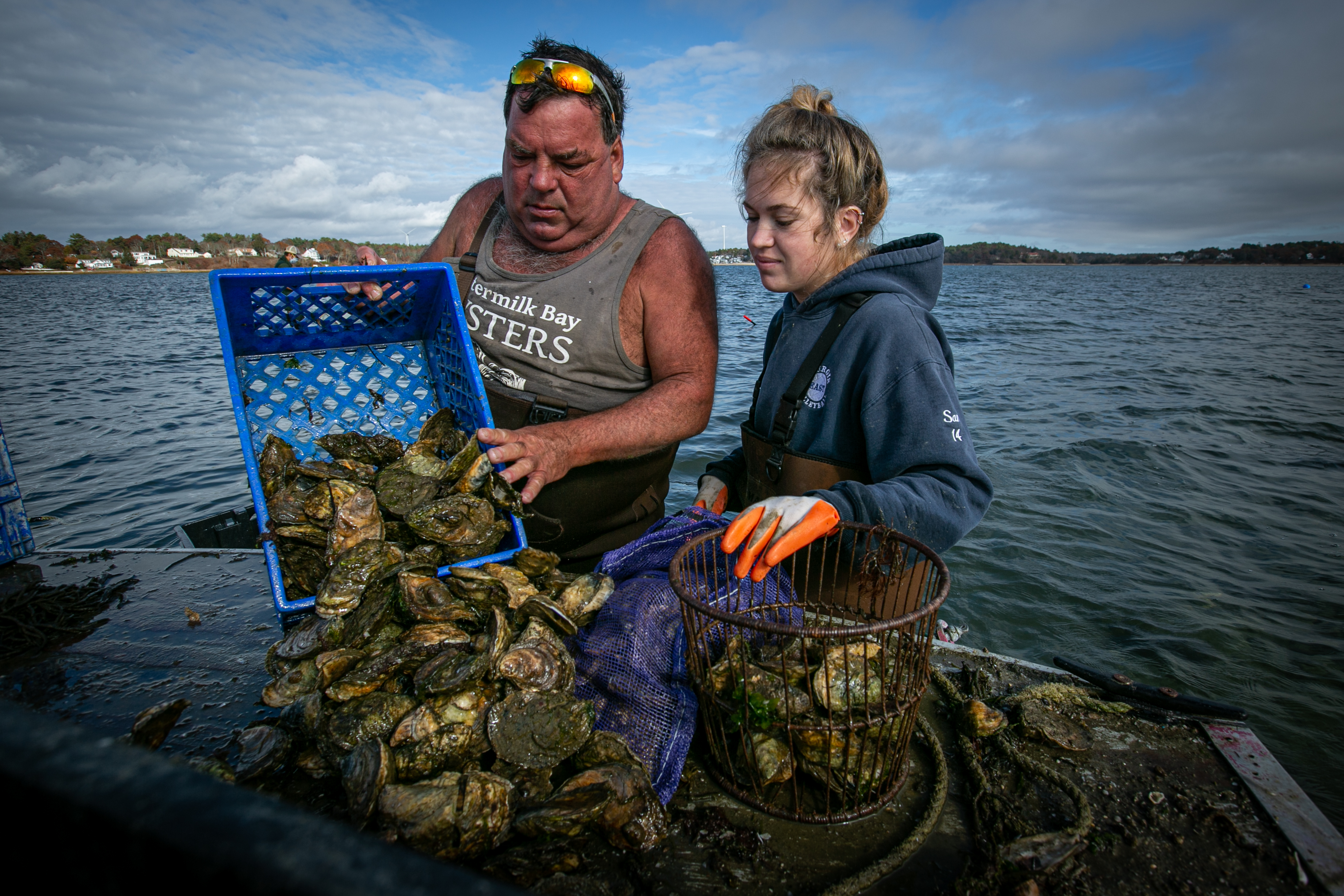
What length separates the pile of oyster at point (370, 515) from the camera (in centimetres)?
260

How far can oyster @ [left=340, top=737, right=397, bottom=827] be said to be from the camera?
1.72 metres

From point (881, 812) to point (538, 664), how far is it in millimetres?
1159

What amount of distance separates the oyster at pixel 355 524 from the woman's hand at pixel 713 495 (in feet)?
4.86

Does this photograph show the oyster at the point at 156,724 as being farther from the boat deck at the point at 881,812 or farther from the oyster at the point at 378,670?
the oyster at the point at 378,670

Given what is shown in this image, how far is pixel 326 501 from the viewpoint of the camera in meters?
2.75

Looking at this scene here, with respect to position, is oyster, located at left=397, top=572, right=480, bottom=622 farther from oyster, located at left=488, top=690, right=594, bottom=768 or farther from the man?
the man

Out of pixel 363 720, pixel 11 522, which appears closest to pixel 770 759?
pixel 363 720

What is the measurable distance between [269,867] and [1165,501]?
1021 cm

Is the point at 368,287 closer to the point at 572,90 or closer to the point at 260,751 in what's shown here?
the point at 572,90

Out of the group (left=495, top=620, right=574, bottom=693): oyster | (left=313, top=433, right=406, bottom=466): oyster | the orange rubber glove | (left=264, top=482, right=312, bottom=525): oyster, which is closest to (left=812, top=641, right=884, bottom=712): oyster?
the orange rubber glove

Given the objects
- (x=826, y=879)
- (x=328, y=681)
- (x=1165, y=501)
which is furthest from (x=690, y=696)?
(x=1165, y=501)

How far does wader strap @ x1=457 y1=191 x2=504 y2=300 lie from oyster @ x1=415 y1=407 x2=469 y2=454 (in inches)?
33.4

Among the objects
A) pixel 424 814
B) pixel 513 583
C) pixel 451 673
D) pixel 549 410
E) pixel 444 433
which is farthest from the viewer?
pixel 549 410

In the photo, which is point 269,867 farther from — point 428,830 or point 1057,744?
point 1057,744
